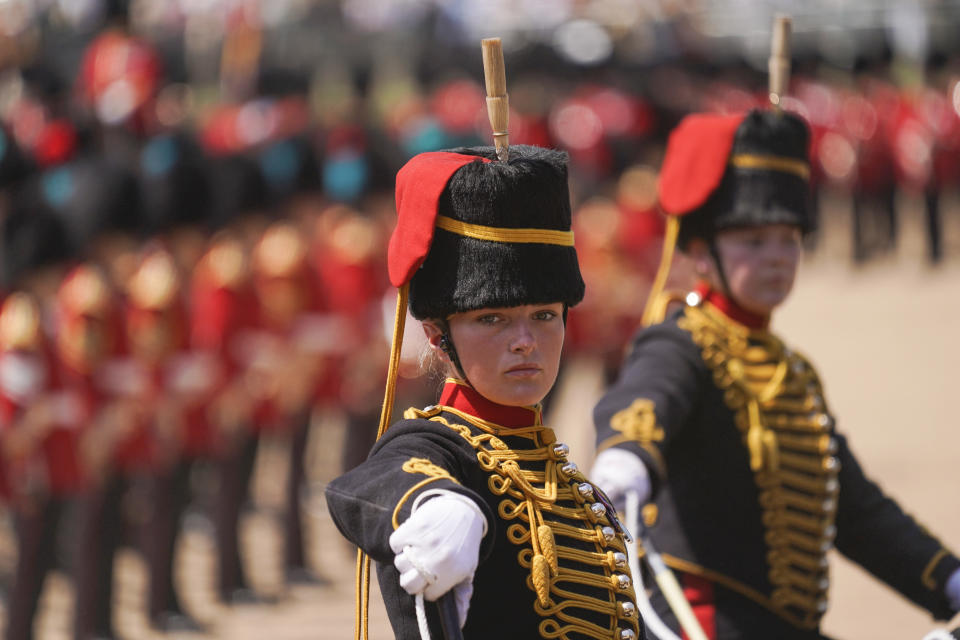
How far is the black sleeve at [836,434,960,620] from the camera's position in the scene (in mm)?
3287

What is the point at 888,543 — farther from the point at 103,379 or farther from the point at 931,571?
the point at 103,379

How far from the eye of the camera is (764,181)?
3.60 meters

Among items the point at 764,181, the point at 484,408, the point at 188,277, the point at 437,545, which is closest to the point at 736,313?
the point at 764,181

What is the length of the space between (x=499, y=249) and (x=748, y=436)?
3.84 ft

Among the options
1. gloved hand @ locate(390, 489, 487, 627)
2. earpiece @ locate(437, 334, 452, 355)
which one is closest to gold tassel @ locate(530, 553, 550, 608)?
gloved hand @ locate(390, 489, 487, 627)

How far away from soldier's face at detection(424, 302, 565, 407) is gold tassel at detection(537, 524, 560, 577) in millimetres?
201

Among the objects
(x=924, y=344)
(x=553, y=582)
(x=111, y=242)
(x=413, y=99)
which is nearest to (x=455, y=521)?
(x=553, y=582)

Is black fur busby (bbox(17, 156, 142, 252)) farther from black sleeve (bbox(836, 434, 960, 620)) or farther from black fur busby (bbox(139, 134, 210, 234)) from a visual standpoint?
black sleeve (bbox(836, 434, 960, 620))

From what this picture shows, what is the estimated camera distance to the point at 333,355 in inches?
287

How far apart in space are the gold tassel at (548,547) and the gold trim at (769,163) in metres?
Answer: 1.38

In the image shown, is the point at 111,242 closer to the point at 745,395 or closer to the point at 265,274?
the point at 265,274

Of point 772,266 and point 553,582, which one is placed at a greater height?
point 772,266

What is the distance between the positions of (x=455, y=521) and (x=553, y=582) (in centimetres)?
Answer: 34

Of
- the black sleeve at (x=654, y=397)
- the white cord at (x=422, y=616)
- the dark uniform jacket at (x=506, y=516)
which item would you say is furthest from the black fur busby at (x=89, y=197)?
the white cord at (x=422, y=616)
